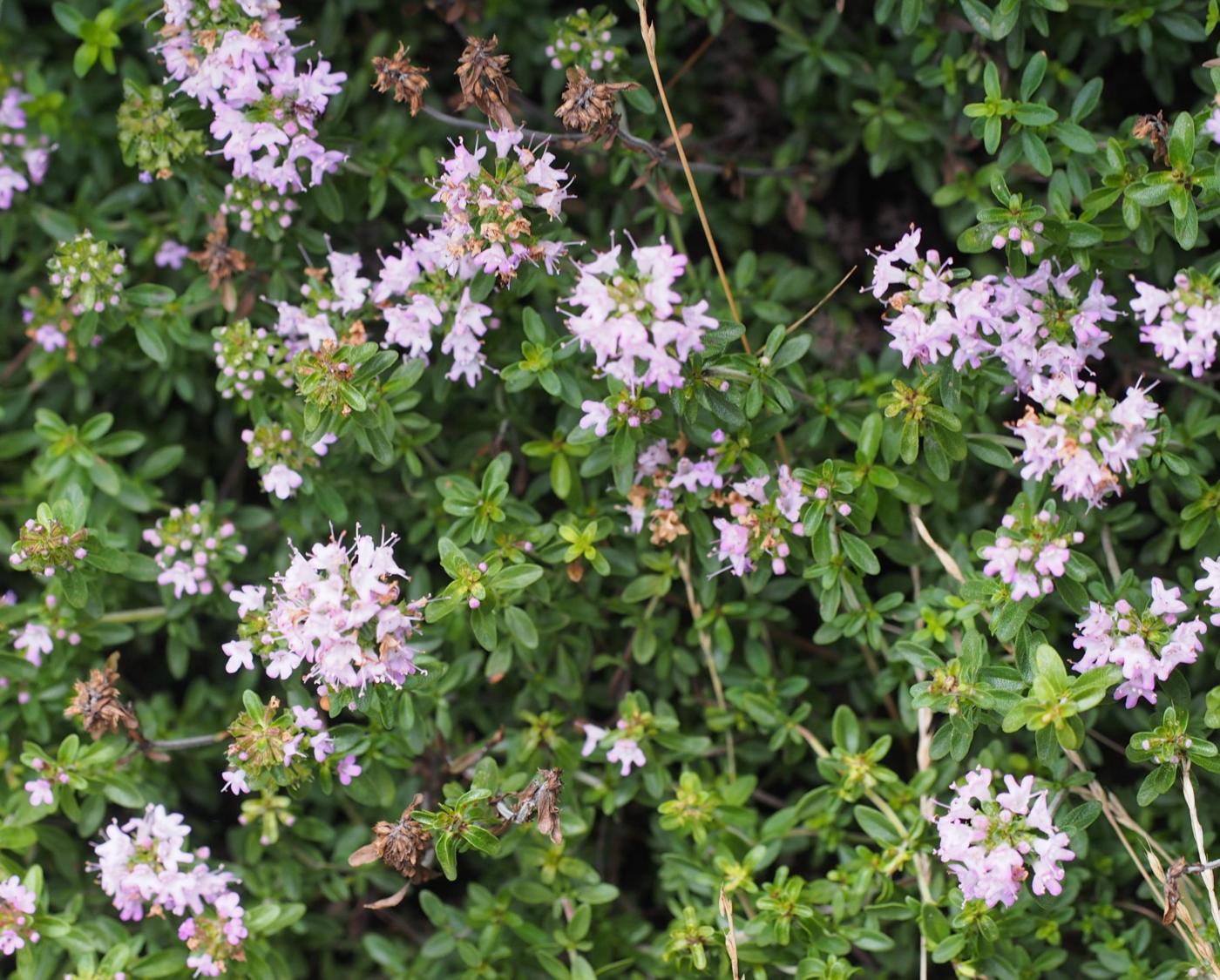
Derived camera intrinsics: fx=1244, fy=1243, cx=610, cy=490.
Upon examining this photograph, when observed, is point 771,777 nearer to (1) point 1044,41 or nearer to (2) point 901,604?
(2) point 901,604

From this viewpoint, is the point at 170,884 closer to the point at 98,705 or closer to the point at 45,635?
the point at 98,705

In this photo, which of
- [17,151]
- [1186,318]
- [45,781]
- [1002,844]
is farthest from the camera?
[17,151]

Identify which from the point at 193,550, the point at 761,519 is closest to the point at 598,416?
the point at 761,519

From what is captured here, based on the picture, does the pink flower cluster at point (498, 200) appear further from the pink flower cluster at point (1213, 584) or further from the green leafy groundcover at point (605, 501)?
the pink flower cluster at point (1213, 584)

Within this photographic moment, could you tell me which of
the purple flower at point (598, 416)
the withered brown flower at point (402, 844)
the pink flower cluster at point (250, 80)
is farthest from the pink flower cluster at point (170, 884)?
the pink flower cluster at point (250, 80)

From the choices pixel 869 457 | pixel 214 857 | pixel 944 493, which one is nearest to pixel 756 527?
pixel 869 457

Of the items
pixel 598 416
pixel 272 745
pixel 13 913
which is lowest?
pixel 13 913

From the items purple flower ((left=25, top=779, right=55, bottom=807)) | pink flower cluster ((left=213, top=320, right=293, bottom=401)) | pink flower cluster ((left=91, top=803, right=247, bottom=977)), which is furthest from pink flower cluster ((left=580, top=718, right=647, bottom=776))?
purple flower ((left=25, top=779, right=55, bottom=807))
